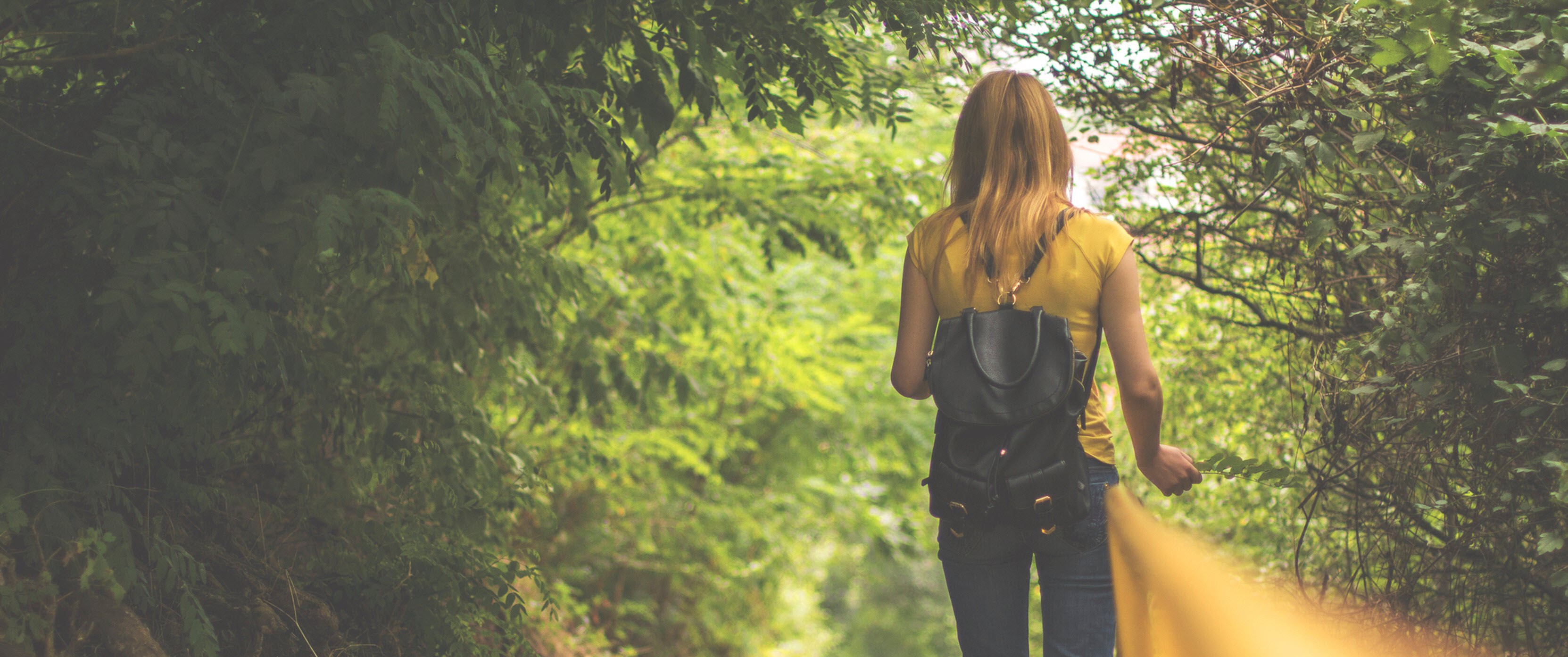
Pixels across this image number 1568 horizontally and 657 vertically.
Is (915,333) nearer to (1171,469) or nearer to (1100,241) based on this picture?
(1100,241)

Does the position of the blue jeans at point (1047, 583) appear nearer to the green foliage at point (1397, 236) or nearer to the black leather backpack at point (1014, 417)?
the black leather backpack at point (1014, 417)

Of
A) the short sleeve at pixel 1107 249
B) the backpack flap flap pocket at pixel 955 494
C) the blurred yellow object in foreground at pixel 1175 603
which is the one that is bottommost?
the blurred yellow object in foreground at pixel 1175 603

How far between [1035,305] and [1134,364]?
9.6 inches

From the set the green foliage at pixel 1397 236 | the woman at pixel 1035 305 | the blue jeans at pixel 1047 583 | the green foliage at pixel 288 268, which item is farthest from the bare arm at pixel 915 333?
the green foliage at pixel 1397 236

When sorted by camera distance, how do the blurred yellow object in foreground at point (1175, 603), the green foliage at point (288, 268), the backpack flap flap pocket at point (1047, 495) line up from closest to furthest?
1. the backpack flap flap pocket at point (1047, 495)
2. the blurred yellow object in foreground at point (1175, 603)
3. the green foliage at point (288, 268)

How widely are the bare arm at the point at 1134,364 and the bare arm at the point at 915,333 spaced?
0.40 meters

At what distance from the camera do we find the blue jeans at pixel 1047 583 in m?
2.24

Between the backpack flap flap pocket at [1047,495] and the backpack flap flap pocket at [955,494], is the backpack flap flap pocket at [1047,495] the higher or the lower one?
the higher one

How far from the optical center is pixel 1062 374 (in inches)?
85.4

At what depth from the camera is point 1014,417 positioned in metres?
2.17

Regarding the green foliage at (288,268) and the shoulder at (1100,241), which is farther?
the green foliage at (288,268)

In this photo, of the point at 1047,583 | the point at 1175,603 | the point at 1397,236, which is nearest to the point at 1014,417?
the point at 1047,583

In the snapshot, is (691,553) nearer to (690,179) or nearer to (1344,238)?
(690,179)

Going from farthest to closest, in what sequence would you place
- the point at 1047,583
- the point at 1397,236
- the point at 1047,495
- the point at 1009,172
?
the point at 1397,236 < the point at 1009,172 < the point at 1047,583 < the point at 1047,495
